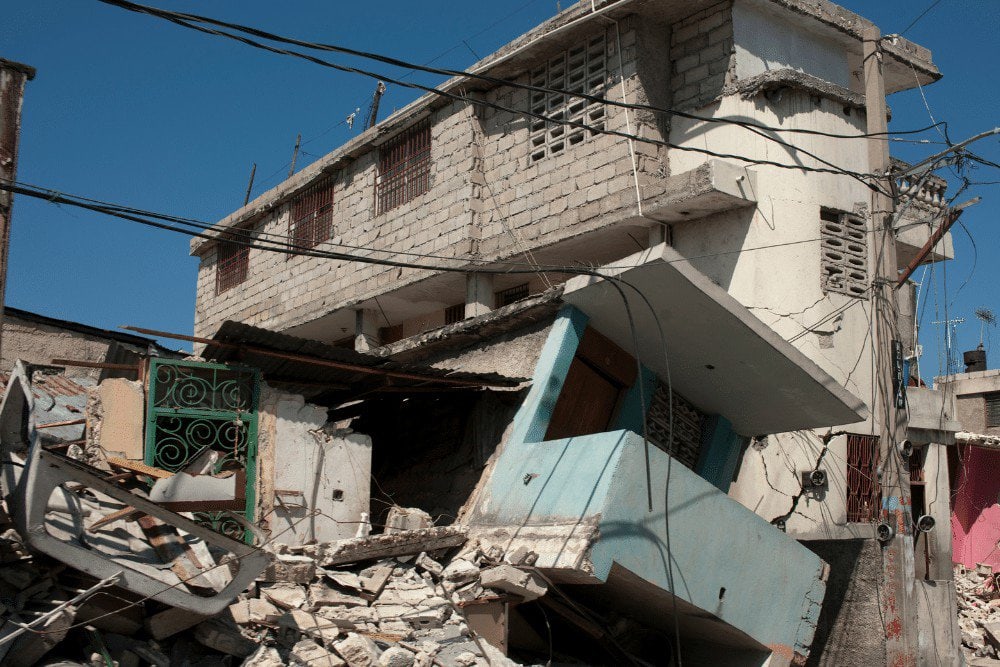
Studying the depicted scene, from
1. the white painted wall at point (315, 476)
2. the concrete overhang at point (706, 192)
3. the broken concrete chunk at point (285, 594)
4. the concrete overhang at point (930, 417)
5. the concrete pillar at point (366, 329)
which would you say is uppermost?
the concrete overhang at point (706, 192)

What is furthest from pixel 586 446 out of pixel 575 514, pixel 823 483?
pixel 823 483

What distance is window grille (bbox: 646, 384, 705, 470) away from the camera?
12.1 m

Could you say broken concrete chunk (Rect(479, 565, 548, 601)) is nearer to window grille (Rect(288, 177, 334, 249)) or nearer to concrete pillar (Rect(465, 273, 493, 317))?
→ concrete pillar (Rect(465, 273, 493, 317))

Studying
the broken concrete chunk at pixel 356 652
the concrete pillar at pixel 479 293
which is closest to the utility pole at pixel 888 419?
the broken concrete chunk at pixel 356 652

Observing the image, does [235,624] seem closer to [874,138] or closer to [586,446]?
[586,446]

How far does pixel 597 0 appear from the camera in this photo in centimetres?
1540

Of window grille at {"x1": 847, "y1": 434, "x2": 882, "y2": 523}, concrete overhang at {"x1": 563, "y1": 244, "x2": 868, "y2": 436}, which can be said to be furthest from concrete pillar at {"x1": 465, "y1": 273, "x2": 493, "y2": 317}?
window grille at {"x1": 847, "y1": 434, "x2": 882, "y2": 523}

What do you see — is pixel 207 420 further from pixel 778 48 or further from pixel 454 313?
pixel 778 48

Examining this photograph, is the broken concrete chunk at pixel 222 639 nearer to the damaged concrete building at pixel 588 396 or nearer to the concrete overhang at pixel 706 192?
the damaged concrete building at pixel 588 396

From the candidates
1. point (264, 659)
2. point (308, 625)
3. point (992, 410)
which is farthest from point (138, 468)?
point (992, 410)

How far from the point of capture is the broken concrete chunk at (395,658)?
7.45 meters

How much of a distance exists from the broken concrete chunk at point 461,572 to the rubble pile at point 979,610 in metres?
10.7

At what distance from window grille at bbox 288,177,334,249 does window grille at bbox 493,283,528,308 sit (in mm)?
4451

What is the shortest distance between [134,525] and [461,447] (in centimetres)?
415
